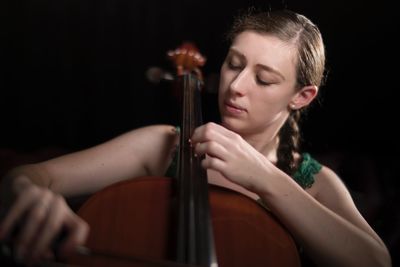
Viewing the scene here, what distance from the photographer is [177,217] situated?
567mm

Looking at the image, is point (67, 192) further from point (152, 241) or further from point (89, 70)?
point (89, 70)

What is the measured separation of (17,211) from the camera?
0.44m

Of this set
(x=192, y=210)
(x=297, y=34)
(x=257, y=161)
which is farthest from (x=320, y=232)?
(x=297, y=34)

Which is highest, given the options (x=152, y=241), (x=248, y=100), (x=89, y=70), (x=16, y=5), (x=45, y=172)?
(x=16, y=5)

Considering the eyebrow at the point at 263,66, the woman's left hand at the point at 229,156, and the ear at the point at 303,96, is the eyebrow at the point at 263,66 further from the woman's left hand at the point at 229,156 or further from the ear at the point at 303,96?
the woman's left hand at the point at 229,156

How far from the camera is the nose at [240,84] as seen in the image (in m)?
0.80

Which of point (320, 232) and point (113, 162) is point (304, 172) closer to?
point (320, 232)

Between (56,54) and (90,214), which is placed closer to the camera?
(90,214)

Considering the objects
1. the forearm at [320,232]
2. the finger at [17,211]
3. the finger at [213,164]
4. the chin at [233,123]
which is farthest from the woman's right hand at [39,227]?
the chin at [233,123]

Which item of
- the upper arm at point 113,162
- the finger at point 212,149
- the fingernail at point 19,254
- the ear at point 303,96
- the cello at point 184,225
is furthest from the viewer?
the ear at point 303,96

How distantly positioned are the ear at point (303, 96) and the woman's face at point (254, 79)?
0.04 m

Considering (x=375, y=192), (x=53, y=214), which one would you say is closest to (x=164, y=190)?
(x=53, y=214)

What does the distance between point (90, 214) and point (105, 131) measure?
103 centimetres

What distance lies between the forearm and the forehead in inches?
9.7
